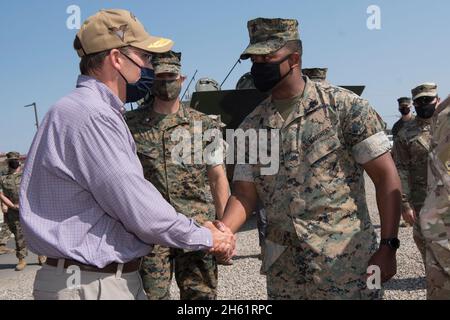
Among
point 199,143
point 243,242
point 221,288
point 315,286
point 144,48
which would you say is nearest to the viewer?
point 144,48

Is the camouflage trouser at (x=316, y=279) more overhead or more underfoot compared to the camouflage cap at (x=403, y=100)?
more overhead

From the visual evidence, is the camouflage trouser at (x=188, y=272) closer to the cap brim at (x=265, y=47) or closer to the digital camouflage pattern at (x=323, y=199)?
the digital camouflage pattern at (x=323, y=199)

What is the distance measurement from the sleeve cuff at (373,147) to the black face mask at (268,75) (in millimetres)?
616

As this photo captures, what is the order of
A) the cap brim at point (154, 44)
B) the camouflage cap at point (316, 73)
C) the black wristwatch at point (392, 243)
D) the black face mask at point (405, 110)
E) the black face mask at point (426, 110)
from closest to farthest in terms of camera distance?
the cap brim at point (154, 44)
the black wristwatch at point (392, 243)
the black face mask at point (426, 110)
the camouflage cap at point (316, 73)
the black face mask at point (405, 110)

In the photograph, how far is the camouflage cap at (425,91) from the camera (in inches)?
235

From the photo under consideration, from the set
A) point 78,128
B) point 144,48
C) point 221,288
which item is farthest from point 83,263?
point 221,288

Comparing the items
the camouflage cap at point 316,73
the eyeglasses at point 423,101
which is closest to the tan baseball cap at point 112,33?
the eyeglasses at point 423,101

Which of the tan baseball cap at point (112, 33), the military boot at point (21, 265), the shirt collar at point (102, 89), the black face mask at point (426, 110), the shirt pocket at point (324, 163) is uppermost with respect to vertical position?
the tan baseball cap at point (112, 33)

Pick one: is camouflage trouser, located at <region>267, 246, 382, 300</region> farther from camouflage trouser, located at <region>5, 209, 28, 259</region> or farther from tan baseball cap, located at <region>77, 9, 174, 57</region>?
camouflage trouser, located at <region>5, 209, 28, 259</region>

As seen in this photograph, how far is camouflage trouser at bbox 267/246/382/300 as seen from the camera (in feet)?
9.46

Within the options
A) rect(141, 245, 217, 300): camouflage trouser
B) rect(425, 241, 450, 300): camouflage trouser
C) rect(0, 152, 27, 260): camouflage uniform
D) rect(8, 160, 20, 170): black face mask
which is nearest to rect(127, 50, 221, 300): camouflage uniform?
rect(141, 245, 217, 300): camouflage trouser

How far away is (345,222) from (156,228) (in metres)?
1.10
